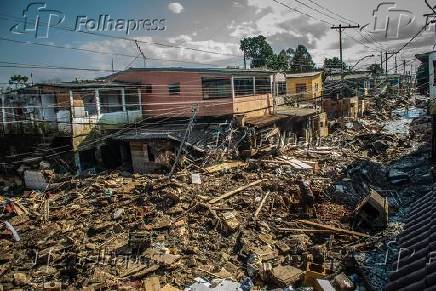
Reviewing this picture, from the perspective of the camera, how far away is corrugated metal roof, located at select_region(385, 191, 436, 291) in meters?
3.85

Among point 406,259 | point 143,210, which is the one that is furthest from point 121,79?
point 406,259

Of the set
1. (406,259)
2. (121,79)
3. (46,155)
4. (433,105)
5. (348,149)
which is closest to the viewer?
(406,259)

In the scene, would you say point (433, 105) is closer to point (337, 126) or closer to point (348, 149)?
point (348, 149)

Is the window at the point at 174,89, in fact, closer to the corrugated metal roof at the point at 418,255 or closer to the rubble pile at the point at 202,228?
the rubble pile at the point at 202,228

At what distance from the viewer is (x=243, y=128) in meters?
23.2

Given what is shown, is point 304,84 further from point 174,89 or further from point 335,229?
point 335,229

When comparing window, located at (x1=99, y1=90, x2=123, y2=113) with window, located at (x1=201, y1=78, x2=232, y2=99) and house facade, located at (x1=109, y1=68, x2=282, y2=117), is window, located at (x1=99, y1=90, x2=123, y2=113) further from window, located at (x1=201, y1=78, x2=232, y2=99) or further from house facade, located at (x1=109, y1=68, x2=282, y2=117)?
window, located at (x1=201, y1=78, x2=232, y2=99)

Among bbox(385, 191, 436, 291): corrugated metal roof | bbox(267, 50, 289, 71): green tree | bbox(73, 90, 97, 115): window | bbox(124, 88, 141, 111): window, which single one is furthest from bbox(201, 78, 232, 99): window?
bbox(267, 50, 289, 71): green tree

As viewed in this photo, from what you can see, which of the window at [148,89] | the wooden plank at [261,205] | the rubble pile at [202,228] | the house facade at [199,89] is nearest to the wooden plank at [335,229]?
the rubble pile at [202,228]

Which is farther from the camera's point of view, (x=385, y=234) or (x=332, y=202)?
(x=332, y=202)

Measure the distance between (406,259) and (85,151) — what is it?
22.4 m

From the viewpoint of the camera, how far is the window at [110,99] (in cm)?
2577

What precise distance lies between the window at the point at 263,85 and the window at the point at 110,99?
11.3 m

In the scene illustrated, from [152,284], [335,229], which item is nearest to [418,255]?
[152,284]
